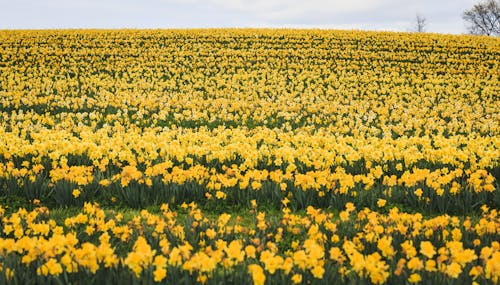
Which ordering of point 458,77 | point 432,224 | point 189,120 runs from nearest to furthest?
point 432,224 < point 189,120 < point 458,77

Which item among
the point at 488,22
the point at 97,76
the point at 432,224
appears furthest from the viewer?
the point at 488,22

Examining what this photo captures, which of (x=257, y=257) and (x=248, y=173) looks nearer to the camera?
(x=257, y=257)

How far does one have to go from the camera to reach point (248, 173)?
19.4ft

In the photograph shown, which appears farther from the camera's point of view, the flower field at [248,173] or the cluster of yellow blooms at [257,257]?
the flower field at [248,173]

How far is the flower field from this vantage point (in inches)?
124

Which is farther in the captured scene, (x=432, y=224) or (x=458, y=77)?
(x=458, y=77)

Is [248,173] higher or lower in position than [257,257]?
higher

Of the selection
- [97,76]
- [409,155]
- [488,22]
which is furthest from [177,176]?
[488,22]

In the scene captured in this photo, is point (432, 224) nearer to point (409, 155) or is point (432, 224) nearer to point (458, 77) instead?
point (409, 155)

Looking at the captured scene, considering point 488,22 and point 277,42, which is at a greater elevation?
point 488,22

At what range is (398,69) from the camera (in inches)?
880

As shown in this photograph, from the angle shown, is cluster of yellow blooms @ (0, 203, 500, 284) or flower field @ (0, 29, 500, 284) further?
flower field @ (0, 29, 500, 284)

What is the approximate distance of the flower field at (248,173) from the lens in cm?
316

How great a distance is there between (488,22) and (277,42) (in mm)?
40391
